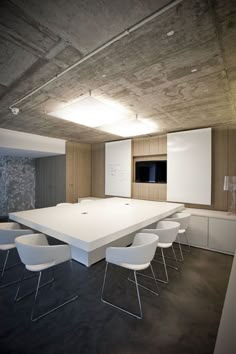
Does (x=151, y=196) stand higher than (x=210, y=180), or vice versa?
(x=210, y=180)

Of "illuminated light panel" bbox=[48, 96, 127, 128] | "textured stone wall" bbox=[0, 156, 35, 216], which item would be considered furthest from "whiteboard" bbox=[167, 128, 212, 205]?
"textured stone wall" bbox=[0, 156, 35, 216]

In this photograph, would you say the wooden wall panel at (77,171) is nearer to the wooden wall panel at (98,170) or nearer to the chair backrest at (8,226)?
the wooden wall panel at (98,170)

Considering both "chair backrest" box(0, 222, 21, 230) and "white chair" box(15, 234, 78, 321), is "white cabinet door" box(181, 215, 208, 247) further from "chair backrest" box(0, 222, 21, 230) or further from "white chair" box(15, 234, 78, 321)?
"chair backrest" box(0, 222, 21, 230)

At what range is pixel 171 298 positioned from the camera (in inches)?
87.4

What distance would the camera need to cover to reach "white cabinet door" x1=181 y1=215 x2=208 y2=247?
363 cm

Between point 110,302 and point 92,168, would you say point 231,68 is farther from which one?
point 92,168

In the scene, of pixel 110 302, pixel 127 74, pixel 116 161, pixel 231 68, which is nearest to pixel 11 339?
pixel 110 302

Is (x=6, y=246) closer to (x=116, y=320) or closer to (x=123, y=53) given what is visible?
(x=116, y=320)

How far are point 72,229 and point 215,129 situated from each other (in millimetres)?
3737

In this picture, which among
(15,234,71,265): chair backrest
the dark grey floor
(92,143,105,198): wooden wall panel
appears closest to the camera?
the dark grey floor

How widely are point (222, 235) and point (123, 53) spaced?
352cm

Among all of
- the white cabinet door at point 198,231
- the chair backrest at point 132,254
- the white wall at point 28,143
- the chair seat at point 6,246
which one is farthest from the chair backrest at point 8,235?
the white cabinet door at point 198,231

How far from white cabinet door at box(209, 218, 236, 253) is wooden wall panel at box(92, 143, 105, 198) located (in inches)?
139

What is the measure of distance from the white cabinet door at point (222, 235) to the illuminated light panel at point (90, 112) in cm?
275
